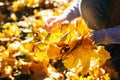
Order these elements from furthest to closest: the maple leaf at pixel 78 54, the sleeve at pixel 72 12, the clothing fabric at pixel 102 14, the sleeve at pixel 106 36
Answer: the sleeve at pixel 72 12
the clothing fabric at pixel 102 14
the sleeve at pixel 106 36
the maple leaf at pixel 78 54

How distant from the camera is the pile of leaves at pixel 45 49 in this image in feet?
4.19

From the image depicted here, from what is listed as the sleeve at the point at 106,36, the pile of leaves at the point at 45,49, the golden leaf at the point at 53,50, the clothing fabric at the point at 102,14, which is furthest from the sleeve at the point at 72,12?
the golden leaf at the point at 53,50

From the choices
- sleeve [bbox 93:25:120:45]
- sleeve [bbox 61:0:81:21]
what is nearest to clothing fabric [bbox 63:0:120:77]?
sleeve [bbox 61:0:81:21]

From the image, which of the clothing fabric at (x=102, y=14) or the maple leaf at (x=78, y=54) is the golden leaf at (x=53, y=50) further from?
the clothing fabric at (x=102, y=14)

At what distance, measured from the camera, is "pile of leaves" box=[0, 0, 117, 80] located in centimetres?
128

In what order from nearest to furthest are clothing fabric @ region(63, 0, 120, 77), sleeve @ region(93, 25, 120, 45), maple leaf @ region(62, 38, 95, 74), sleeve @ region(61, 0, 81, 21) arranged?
1. maple leaf @ region(62, 38, 95, 74)
2. sleeve @ region(93, 25, 120, 45)
3. clothing fabric @ region(63, 0, 120, 77)
4. sleeve @ region(61, 0, 81, 21)

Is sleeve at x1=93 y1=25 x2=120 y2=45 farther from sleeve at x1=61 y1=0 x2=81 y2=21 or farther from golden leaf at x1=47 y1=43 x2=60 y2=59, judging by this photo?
sleeve at x1=61 y1=0 x2=81 y2=21

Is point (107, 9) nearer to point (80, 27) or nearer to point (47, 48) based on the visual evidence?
point (80, 27)

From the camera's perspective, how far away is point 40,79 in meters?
1.62

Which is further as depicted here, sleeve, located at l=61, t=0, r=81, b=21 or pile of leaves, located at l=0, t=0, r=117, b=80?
sleeve, located at l=61, t=0, r=81, b=21

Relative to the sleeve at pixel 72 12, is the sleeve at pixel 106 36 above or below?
below

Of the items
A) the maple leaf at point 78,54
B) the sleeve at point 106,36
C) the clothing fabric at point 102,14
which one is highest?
the clothing fabric at point 102,14

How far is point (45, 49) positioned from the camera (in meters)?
1.34

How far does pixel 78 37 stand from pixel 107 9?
56 cm
